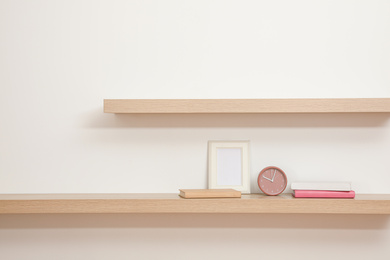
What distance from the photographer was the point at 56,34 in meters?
2.29

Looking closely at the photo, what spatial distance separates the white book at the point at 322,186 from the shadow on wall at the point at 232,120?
0.29 m

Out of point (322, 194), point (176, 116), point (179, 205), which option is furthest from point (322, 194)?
point (176, 116)

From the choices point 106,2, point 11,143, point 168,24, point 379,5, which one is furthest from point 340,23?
point 11,143

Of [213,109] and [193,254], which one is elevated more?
[213,109]

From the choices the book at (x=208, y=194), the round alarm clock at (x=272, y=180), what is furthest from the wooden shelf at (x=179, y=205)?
the round alarm clock at (x=272, y=180)

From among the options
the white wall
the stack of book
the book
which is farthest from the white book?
the book

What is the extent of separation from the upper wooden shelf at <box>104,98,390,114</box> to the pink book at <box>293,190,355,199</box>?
0.35 meters

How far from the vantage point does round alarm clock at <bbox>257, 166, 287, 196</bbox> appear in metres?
2.18

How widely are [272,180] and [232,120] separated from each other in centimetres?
33

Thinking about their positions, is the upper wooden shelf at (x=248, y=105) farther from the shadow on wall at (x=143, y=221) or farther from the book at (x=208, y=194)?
the shadow on wall at (x=143, y=221)

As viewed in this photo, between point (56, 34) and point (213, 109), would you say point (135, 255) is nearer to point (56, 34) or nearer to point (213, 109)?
point (213, 109)

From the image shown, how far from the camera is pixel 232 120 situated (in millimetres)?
2283

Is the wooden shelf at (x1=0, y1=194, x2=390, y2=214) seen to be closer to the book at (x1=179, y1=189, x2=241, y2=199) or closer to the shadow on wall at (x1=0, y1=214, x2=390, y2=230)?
the book at (x1=179, y1=189, x2=241, y2=199)

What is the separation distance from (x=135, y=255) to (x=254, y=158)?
707 millimetres
